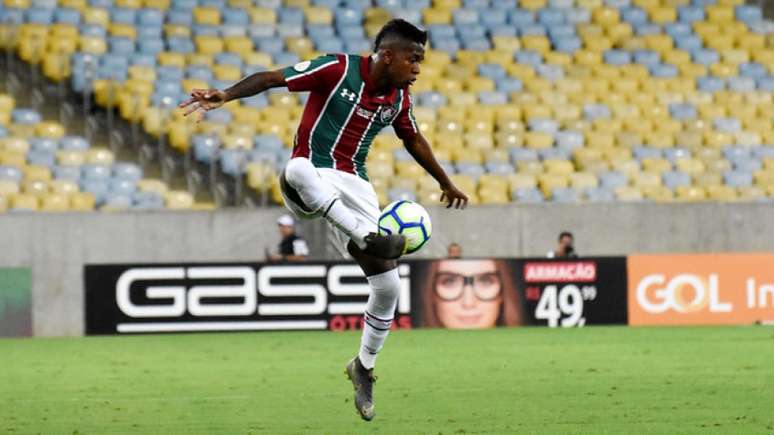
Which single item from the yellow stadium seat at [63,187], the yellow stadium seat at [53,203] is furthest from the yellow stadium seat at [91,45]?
the yellow stadium seat at [53,203]

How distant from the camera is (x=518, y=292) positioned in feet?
62.1

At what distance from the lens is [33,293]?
19.1 m

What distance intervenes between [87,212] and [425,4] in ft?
26.2

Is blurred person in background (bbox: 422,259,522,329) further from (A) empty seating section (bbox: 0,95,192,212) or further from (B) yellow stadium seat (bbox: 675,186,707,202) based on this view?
(B) yellow stadium seat (bbox: 675,186,707,202)

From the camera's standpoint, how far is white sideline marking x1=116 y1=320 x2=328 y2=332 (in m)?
18.3

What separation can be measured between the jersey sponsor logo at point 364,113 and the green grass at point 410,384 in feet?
5.64

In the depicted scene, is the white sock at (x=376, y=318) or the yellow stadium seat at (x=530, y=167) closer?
the white sock at (x=376, y=318)

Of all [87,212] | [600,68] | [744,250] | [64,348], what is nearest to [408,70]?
[64,348]

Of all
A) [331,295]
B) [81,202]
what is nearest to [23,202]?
[81,202]

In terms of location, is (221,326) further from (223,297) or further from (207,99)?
(207,99)

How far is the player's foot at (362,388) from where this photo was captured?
847cm

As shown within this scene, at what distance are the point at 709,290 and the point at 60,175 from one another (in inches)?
340

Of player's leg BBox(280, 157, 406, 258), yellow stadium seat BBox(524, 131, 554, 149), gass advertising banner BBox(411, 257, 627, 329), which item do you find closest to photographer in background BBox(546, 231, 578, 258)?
gass advertising banner BBox(411, 257, 627, 329)

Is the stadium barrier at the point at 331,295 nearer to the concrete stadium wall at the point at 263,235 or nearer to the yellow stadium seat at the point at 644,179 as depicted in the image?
the concrete stadium wall at the point at 263,235
